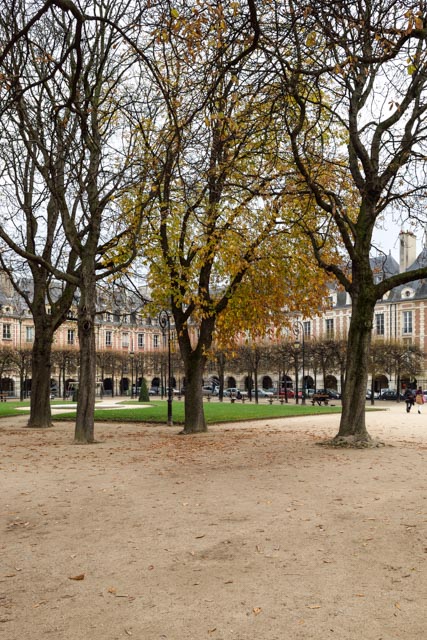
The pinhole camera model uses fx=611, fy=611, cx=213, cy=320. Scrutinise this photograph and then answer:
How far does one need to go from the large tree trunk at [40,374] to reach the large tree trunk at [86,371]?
17.8ft

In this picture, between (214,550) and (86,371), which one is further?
(86,371)

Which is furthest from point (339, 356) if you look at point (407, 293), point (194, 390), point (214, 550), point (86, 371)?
point (214, 550)

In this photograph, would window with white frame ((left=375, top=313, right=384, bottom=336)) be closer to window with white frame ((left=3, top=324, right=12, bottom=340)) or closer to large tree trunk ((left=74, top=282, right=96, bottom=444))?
window with white frame ((left=3, top=324, right=12, bottom=340))

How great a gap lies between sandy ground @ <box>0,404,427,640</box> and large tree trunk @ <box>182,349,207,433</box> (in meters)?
6.16

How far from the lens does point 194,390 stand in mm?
17016

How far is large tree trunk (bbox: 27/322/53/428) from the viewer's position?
19.6m

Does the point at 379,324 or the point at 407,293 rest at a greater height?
the point at 407,293

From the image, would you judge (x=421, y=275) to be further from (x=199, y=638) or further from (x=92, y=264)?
(x=199, y=638)

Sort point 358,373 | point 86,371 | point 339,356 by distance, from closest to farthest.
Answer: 1. point 358,373
2. point 86,371
3. point 339,356

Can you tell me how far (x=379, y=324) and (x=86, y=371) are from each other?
5190 centimetres

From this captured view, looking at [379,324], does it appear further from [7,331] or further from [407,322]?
[7,331]

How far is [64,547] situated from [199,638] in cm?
232

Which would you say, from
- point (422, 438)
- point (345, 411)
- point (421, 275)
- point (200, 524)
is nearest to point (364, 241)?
point (421, 275)

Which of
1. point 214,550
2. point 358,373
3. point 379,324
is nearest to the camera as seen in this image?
point 214,550
